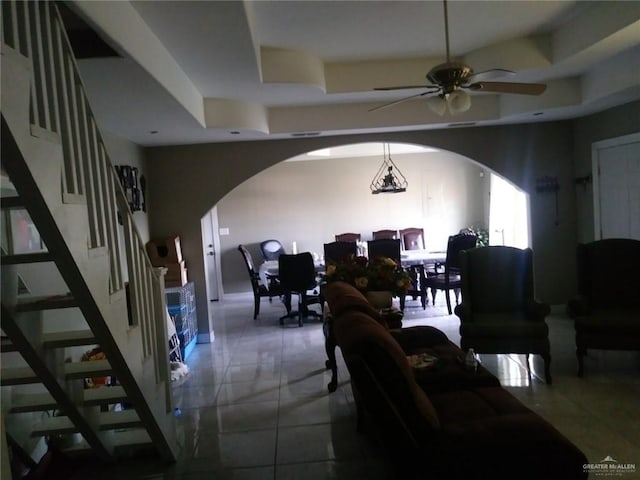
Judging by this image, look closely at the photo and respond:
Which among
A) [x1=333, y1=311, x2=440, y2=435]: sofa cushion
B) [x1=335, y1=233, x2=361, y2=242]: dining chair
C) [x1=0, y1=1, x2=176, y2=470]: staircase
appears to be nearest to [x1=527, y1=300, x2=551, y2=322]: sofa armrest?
[x1=333, y1=311, x2=440, y2=435]: sofa cushion

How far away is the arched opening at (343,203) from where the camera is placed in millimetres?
8406

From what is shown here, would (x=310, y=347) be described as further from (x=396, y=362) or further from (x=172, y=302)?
(x=396, y=362)

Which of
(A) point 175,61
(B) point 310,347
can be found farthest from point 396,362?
(B) point 310,347

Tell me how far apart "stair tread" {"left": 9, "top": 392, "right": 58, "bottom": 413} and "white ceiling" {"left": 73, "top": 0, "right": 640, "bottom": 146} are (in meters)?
1.91

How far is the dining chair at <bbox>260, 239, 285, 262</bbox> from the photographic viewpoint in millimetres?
8156

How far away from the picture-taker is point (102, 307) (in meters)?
1.88

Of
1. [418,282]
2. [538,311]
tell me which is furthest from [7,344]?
[418,282]

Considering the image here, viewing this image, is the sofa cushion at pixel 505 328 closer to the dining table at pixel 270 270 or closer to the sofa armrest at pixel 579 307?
the sofa armrest at pixel 579 307

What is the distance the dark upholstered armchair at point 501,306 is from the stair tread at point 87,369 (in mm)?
2717

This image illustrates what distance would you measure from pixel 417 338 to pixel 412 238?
16.6 feet

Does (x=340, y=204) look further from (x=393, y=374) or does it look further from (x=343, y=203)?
(x=393, y=374)

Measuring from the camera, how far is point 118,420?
2801mm

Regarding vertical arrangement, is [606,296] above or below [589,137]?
below

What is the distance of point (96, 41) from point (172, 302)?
3110 millimetres
